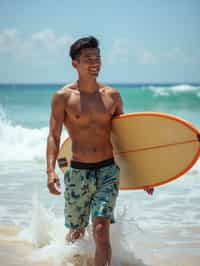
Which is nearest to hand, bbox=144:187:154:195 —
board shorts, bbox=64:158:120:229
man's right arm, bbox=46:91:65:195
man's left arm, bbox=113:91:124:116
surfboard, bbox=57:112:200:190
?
surfboard, bbox=57:112:200:190

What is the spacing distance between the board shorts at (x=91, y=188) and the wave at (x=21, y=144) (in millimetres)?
7024

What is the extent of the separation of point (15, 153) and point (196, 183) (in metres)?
5.12

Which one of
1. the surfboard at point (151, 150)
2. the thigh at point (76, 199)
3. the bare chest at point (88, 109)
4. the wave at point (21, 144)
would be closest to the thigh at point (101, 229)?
the thigh at point (76, 199)

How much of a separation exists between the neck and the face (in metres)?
0.06

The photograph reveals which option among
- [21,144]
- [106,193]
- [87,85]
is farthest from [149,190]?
[21,144]

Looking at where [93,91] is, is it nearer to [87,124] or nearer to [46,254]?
[87,124]

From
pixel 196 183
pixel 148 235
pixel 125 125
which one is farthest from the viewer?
pixel 196 183

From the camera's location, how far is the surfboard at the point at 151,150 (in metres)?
3.86

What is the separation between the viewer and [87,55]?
3432mm

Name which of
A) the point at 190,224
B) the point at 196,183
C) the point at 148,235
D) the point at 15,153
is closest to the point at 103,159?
the point at 148,235

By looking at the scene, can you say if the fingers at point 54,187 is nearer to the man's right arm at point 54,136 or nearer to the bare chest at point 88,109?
the man's right arm at point 54,136

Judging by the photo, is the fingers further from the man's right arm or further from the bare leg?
the bare leg

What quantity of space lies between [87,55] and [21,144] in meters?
9.54

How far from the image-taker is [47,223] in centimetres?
466
